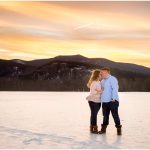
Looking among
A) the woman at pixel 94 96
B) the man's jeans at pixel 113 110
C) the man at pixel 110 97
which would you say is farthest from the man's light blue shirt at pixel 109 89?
the woman at pixel 94 96

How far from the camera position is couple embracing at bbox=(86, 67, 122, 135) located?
9727mm

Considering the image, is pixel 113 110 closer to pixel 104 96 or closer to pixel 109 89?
pixel 104 96

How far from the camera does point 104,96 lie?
9852mm

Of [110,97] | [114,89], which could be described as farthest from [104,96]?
[114,89]

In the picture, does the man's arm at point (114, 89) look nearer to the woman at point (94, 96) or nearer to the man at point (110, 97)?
the man at point (110, 97)

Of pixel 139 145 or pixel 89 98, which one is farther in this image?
pixel 89 98

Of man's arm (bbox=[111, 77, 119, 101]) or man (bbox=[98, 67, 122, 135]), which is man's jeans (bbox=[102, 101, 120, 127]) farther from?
man's arm (bbox=[111, 77, 119, 101])

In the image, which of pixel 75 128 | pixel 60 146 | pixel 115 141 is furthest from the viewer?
pixel 75 128

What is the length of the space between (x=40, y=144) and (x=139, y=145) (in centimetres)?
207

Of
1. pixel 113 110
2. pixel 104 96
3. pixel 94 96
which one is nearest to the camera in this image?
pixel 113 110

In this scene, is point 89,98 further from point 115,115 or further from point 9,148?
point 9,148

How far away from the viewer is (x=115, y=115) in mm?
9711

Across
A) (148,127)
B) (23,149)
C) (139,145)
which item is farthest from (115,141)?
(148,127)

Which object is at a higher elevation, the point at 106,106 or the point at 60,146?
the point at 106,106
